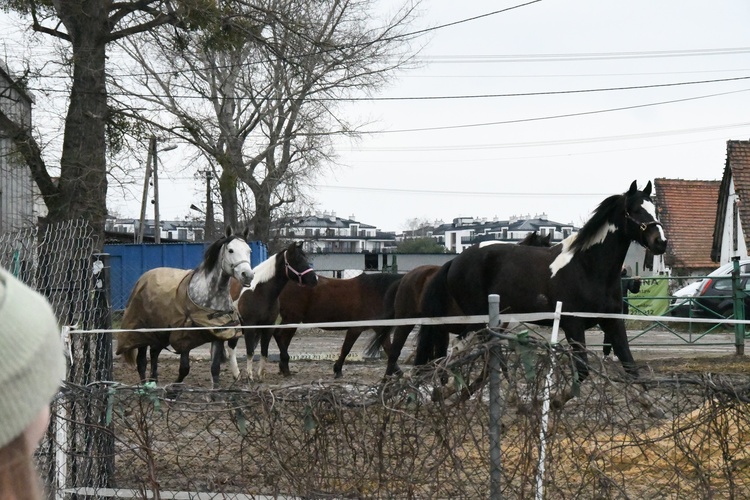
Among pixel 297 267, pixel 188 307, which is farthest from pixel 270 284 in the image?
pixel 188 307

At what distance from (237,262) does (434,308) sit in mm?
2248

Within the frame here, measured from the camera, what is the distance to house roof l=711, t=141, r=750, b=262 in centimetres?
2953

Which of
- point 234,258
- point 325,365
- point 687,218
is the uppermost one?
point 687,218

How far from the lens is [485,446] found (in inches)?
176

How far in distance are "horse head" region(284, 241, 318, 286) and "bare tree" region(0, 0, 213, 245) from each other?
4.43 meters

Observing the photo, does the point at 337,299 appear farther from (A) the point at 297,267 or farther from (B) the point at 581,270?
(B) the point at 581,270

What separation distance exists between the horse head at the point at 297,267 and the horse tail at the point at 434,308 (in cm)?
285

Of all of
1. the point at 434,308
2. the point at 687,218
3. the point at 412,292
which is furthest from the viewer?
the point at 687,218

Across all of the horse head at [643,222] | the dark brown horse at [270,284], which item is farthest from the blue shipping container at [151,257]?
the horse head at [643,222]

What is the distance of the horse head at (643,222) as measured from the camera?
8266 millimetres

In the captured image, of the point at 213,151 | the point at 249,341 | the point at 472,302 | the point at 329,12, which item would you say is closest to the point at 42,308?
the point at 472,302

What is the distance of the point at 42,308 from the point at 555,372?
124 inches

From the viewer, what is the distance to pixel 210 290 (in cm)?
1011

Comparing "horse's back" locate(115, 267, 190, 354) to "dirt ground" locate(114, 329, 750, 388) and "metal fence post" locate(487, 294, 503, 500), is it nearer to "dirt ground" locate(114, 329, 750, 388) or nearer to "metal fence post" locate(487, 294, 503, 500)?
"dirt ground" locate(114, 329, 750, 388)
